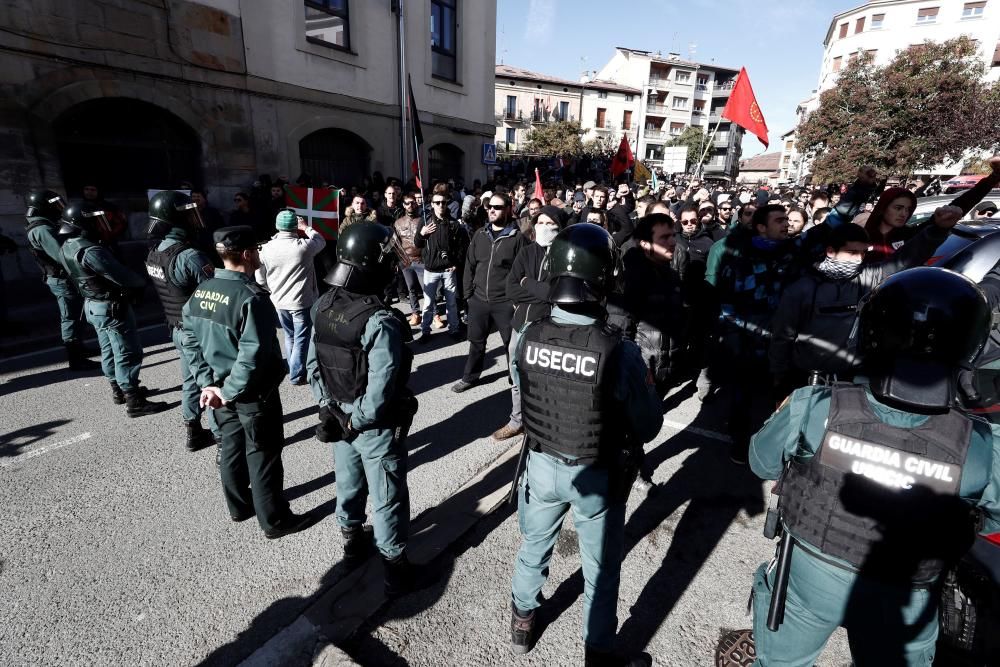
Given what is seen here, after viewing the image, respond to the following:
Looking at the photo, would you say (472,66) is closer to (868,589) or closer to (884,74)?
(884,74)

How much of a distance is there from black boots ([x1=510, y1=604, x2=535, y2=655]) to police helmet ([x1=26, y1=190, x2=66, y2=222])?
6.12 m

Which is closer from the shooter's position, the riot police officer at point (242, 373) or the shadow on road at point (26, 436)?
the riot police officer at point (242, 373)

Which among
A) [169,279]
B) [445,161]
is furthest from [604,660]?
[445,161]

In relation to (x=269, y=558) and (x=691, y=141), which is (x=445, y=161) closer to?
(x=269, y=558)

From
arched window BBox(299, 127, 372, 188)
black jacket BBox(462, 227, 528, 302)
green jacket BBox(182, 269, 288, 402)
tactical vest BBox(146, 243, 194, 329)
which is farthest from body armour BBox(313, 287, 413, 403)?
arched window BBox(299, 127, 372, 188)

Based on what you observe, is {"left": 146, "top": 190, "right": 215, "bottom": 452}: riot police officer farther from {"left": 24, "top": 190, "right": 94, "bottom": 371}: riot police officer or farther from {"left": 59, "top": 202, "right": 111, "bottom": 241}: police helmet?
{"left": 24, "top": 190, "right": 94, "bottom": 371}: riot police officer

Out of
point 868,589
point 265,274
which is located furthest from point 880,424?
point 265,274

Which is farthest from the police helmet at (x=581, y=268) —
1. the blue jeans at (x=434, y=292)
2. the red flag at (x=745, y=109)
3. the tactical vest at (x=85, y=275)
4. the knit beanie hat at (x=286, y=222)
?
the red flag at (x=745, y=109)

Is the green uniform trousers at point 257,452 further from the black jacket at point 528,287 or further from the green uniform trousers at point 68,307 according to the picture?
the green uniform trousers at point 68,307

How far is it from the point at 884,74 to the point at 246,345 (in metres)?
25.5

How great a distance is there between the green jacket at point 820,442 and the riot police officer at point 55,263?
628cm

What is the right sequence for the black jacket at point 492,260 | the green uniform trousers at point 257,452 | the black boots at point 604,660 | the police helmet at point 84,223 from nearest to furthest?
the black boots at point 604,660 → the green uniform trousers at point 257,452 → the police helmet at point 84,223 → the black jacket at point 492,260

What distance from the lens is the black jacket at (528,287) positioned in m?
4.01

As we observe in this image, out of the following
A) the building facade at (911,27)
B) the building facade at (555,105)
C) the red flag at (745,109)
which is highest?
the building facade at (911,27)
